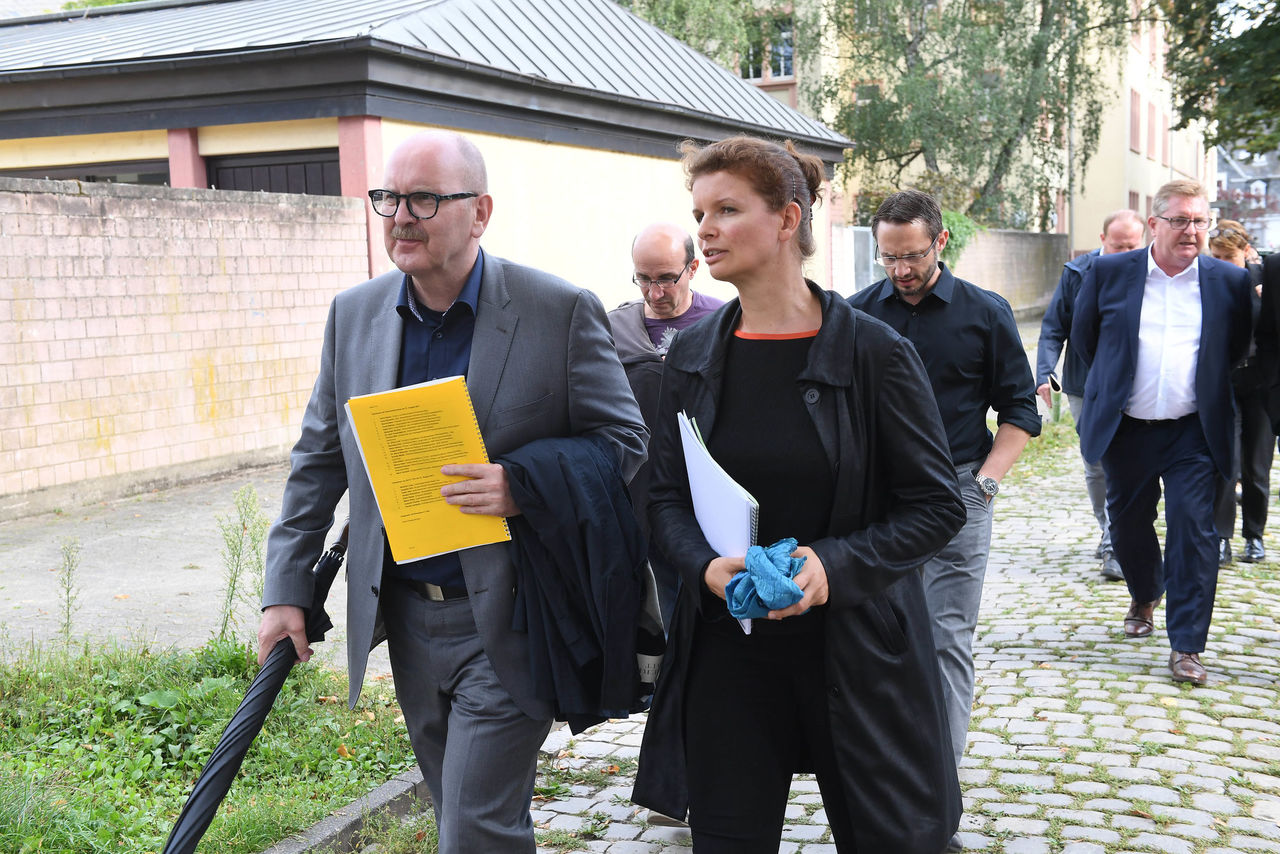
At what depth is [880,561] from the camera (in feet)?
8.59

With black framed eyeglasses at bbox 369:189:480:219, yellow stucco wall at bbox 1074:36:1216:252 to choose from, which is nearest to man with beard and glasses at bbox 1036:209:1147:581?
black framed eyeglasses at bbox 369:189:480:219

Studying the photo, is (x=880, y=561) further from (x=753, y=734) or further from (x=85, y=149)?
(x=85, y=149)

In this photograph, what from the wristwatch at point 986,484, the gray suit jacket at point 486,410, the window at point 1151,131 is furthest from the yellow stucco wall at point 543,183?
the window at point 1151,131

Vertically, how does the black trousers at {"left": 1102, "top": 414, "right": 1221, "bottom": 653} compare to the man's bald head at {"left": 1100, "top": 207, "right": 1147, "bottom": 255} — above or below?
below

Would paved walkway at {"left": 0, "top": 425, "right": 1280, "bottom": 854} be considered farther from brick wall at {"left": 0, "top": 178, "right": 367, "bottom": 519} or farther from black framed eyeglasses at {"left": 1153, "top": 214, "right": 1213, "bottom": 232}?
black framed eyeglasses at {"left": 1153, "top": 214, "right": 1213, "bottom": 232}

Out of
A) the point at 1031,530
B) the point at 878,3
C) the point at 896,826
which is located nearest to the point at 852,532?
the point at 896,826

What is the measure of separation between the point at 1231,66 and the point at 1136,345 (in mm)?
22309

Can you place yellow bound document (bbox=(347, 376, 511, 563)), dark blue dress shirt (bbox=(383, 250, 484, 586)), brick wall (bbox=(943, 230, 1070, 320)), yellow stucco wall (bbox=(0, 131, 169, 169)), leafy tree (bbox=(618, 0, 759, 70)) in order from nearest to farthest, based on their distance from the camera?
Answer: yellow bound document (bbox=(347, 376, 511, 563)) < dark blue dress shirt (bbox=(383, 250, 484, 586)) < yellow stucco wall (bbox=(0, 131, 169, 169)) < leafy tree (bbox=(618, 0, 759, 70)) < brick wall (bbox=(943, 230, 1070, 320))

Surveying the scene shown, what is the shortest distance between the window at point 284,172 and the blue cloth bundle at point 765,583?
12337mm

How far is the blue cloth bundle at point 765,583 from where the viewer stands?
247 cm

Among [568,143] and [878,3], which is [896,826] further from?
[878,3]

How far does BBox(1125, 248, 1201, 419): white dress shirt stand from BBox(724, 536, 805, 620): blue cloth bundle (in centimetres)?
418

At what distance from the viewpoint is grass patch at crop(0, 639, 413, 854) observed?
4035 millimetres

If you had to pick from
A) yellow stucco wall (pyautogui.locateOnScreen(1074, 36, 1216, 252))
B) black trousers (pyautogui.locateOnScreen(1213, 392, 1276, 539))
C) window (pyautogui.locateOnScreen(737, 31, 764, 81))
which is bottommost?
black trousers (pyautogui.locateOnScreen(1213, 392, 1276, 539))
